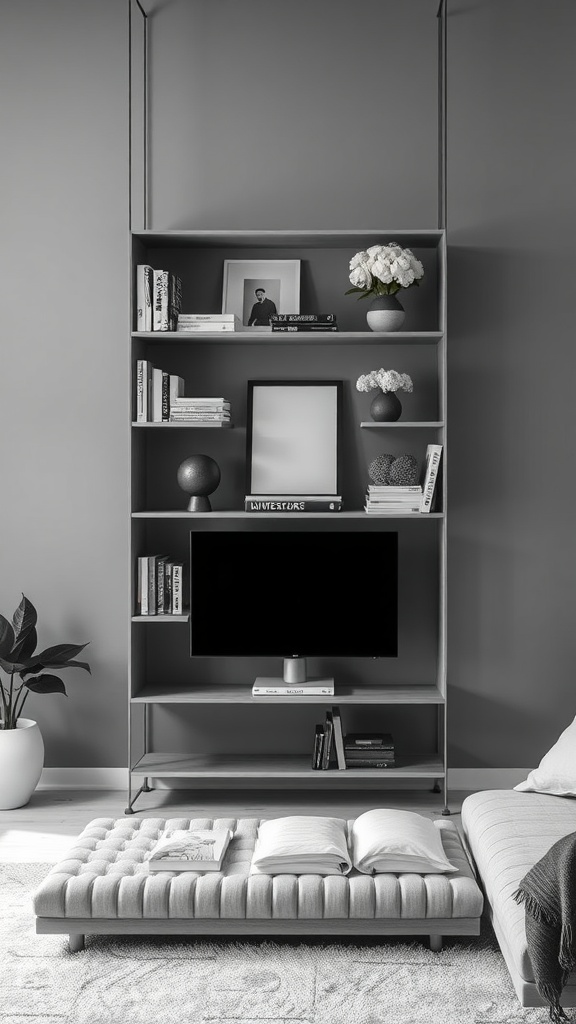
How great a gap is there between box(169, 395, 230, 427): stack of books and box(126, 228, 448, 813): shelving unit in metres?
0.25

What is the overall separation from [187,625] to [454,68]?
8.70 ft

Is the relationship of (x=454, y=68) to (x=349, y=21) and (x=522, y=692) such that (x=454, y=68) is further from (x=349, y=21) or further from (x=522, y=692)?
(x=522, y=692)

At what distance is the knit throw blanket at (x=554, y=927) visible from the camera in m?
2.15

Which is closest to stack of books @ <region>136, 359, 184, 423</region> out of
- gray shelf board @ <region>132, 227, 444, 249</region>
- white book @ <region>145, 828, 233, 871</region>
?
gray shelf board @ <region>132, 227, 444, 249</region>

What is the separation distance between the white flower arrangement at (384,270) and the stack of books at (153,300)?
727 millimetres

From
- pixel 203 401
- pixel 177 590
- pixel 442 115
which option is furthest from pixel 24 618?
pixel 442 115

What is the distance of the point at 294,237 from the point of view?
3.92 metres

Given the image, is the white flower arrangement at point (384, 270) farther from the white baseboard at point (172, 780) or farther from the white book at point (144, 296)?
the white baseboard at point (172, 780)

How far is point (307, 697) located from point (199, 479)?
0.98 metres

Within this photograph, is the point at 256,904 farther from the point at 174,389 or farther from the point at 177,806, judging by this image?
the point at 174,389

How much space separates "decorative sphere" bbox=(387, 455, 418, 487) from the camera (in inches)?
153

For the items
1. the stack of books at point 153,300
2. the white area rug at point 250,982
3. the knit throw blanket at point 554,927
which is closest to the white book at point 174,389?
the stack of books at point 153,300

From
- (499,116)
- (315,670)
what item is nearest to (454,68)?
(499,116)

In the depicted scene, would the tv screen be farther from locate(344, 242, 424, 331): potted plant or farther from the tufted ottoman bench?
the tufted ottoman bench
